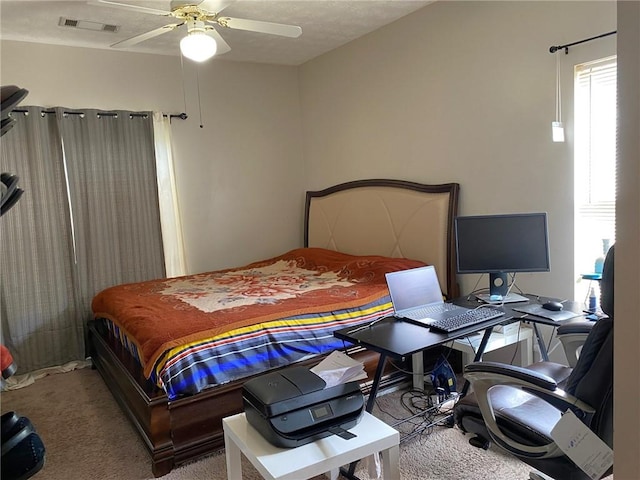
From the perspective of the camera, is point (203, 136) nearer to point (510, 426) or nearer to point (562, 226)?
point (562, 226)

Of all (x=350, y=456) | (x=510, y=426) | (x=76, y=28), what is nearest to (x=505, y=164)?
(x=510, y=426)

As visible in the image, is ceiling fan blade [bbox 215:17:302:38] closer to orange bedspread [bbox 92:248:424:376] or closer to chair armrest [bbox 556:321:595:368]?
orange bedspread [bbox 92:248:424:376]

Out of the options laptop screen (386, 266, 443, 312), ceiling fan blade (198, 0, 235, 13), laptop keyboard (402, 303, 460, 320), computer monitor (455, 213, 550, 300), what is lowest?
laptop keyboard (402, 303, 460, 320)

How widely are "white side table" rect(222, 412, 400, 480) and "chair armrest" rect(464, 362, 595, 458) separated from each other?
0.33m

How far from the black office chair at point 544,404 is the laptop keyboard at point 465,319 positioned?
0.37 m

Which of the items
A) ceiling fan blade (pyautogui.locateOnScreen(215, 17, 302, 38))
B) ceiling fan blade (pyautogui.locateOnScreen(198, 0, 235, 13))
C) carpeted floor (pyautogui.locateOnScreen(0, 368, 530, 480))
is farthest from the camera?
ceiling fan blade (pyautogui.locateOnScreen(215, 17, 302, 38))

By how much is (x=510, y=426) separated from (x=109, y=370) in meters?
2.58

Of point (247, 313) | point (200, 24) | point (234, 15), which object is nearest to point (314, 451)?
point (247, 313)

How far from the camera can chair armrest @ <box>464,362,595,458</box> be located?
57.4 inches

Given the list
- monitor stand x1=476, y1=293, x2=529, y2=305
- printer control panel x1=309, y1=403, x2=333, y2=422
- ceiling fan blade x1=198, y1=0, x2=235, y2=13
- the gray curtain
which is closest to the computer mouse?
monitor stand x1=476, y1=293, x2=529, y2=305

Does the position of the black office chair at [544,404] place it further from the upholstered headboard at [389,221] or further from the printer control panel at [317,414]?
the upholstered headboard at [389,221]

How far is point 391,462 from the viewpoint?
5.41ft

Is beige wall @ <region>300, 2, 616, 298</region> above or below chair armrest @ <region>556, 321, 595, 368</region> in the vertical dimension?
above

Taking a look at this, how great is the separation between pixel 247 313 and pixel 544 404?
5.15 ft
